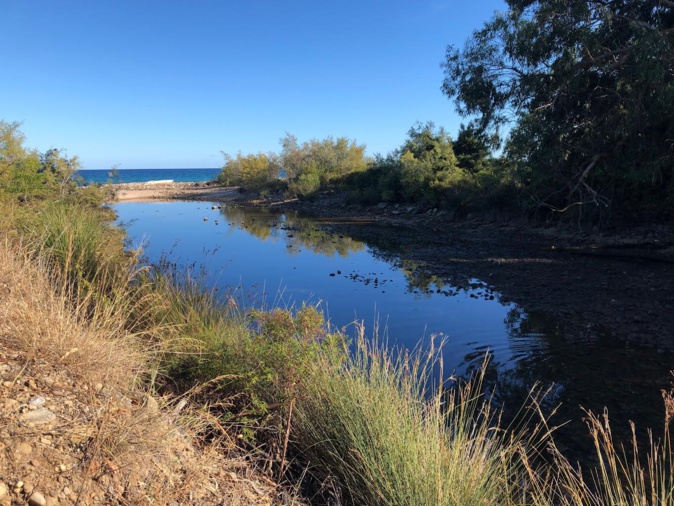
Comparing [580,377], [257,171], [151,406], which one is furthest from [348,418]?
[257,171]

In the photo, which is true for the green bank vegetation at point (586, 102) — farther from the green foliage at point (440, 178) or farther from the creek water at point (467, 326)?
the creek water at point (467, 326)

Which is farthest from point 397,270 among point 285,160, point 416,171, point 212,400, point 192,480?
point 285,160

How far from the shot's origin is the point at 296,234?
938 inches

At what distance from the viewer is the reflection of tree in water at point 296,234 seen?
63.5ft

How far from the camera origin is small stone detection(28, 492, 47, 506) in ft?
6.31

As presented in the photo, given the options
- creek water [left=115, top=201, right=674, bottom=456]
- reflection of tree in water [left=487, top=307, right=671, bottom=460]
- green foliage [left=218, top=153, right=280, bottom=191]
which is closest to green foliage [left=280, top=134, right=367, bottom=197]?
green foliage [left=218, top=153, right=280, bottom=191]

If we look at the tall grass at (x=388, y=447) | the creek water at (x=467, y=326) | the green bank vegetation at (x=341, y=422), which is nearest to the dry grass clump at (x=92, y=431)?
the green bank vegetation at (x=341, y=422)

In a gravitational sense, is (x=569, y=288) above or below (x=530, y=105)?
below

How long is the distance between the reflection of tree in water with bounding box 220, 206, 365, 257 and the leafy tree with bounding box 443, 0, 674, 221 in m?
7.71

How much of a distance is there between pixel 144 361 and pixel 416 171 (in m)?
27.8

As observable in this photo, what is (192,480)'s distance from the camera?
8.39 ft

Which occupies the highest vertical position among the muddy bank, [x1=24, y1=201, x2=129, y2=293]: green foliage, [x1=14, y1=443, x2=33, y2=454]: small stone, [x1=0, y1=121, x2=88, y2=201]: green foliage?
[x1=0, y1=121, x2=88, y2=201]: green foliage

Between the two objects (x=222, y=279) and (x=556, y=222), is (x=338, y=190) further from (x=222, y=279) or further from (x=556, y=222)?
(x=222, y=279)

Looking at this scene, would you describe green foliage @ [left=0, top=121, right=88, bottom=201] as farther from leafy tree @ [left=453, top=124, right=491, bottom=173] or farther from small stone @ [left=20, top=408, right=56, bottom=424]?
leafy tree @ [left=453, top=124, right=491, bottom=173]
